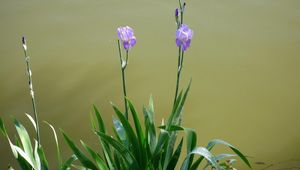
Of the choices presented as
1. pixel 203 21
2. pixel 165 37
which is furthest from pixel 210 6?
pixel 165 37

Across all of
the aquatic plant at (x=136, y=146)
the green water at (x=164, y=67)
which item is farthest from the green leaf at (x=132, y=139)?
the green water at (x=164, y=67)

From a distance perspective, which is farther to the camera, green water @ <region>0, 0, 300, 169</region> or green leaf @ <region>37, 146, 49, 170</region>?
green water @ <region>0, 0, 300, 169</region>

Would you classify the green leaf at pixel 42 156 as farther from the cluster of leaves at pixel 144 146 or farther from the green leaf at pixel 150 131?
the green leaf at pixel 150 131

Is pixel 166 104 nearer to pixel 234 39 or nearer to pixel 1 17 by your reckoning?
pixel 234 39

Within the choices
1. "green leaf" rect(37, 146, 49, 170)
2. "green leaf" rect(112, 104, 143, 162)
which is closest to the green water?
"green leaf" rect(37, 146, 49, 170)

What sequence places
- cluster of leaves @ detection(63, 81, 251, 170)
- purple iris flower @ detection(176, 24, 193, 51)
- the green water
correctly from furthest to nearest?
the green water < cluster of leaves @ detection(63, 81, 251, 170) < purple iris flower @ detection(176, 24, 193, 51)

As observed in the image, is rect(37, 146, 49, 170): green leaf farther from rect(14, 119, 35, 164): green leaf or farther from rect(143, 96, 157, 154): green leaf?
rect(143, 96, 157, 154): green leaf
